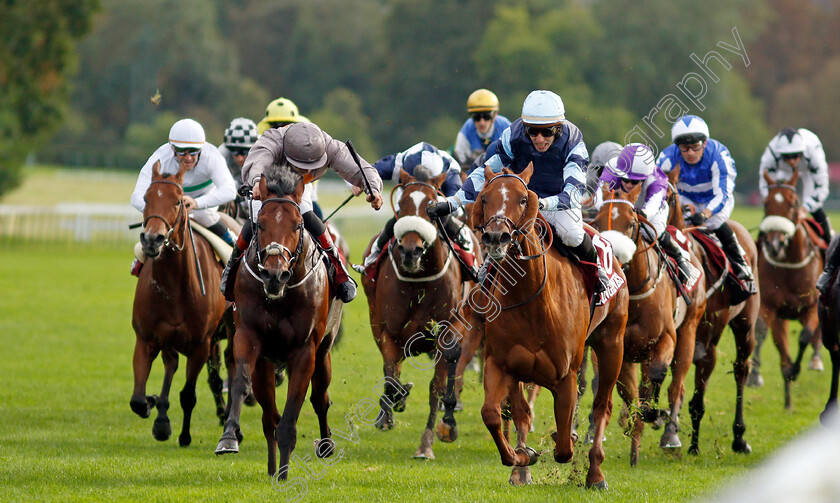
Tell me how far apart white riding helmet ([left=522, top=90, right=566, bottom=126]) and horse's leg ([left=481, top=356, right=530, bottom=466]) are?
150 centimetres

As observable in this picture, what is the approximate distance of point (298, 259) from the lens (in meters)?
6.30

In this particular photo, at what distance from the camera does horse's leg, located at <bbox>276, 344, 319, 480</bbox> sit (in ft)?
20.6

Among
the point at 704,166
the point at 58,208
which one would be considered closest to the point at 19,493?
the point at 704,166

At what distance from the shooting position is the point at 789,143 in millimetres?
11625

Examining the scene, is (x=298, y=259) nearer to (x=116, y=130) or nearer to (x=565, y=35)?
(x=565, y=35)

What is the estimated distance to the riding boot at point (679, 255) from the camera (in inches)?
308

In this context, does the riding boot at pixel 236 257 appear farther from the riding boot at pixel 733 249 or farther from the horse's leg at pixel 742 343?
the horse's leg at pixel 742 343

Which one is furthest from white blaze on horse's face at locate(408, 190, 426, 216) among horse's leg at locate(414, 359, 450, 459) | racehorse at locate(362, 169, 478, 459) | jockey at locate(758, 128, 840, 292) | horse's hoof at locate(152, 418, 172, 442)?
jockey at locate(758, 128, 840, 292)

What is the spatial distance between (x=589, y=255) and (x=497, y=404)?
119 cm

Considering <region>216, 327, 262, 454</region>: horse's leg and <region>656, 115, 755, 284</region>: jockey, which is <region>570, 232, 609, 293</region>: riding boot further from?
<region>656, 115, 755, 284</region>: jockey

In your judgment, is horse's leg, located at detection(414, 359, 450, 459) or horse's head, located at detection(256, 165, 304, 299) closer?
horse's head, located at detection(256, 165, 304, 299)

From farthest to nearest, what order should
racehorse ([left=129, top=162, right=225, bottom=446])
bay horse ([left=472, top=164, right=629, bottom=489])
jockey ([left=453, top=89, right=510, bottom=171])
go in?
1. jockey ([left=453, top=89, right=510, bottom=171])
2. racehorse ([left=129, top=162, right=225, bottom=446])
3. bay horse ([left=472, top=164, right=629, bottom=489])

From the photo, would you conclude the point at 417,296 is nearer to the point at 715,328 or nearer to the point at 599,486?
the point at 599,486

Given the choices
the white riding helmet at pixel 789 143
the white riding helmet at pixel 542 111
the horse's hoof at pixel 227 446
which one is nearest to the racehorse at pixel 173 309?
the horse's hoof at pixel 227 446
